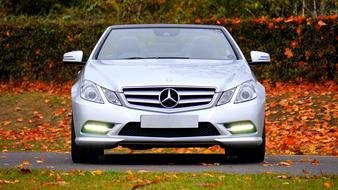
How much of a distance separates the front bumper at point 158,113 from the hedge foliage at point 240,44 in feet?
42.8

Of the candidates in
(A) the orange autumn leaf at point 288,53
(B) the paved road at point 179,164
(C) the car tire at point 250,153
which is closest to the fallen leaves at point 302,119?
(A) the orange autumn leaf at point 288,53

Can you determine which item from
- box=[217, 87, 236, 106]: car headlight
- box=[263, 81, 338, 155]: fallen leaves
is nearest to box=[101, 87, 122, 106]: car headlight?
box=[217, 87, 236, 106]: car headlight

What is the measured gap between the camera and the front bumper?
38.5ft

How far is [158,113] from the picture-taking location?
11711 mm

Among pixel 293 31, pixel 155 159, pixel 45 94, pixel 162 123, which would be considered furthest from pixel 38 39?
pixel 162 123

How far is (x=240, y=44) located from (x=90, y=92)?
14.2m

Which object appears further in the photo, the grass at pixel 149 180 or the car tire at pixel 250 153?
the car tire at pixel 250 153

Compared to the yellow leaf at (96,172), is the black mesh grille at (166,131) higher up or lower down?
lower down

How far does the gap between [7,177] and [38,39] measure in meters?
18.1

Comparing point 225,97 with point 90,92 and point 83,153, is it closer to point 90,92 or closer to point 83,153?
point 90,92

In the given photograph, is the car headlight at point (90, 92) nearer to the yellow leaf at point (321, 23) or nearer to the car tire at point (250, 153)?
the car tire at point (250, 153)

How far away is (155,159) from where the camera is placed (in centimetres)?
1356

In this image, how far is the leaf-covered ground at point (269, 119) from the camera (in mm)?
17734

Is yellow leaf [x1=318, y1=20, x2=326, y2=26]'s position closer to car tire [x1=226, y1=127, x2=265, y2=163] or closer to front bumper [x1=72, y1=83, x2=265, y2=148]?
car tire [x1=226, y1=127, x2=265, y2=163]
